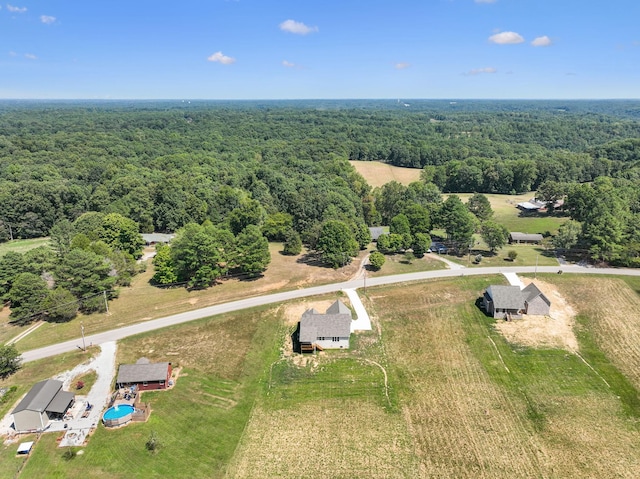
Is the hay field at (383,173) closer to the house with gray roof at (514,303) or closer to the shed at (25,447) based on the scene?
the house with gray roof at (514,303)

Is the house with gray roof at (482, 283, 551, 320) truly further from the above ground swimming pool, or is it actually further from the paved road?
the above ground swimming pool

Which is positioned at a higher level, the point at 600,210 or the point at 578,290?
the point at 600,210

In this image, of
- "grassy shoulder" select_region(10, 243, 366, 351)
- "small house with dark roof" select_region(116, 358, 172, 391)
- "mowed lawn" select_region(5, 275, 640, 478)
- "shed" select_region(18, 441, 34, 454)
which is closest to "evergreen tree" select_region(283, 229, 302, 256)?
"grassy shoulder" select_region(10, 243, 366, 351)

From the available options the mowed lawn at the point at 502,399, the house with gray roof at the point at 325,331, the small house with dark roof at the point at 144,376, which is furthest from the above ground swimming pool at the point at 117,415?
the mowed lawn at the point at 502,399

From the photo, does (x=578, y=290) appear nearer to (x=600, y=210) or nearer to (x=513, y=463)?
(x=600, y=210)

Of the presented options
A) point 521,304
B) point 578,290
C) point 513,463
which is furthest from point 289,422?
point 578,290
